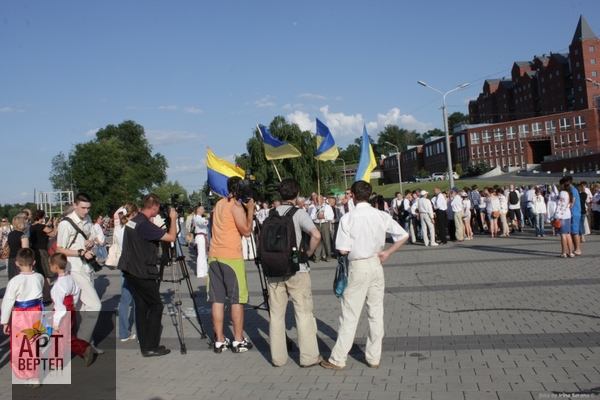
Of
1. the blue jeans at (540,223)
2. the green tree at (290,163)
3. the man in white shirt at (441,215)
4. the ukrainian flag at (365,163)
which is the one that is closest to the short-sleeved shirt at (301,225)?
the ukrainian flag at (365,163)

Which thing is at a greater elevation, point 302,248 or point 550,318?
point 302,248

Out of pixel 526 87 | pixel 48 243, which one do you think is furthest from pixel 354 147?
pixel 48 243

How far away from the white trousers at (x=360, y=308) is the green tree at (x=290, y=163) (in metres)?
47.8

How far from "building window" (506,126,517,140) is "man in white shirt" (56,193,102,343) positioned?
10734 centimetres

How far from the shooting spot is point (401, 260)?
624 inches

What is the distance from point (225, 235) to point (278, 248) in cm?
103

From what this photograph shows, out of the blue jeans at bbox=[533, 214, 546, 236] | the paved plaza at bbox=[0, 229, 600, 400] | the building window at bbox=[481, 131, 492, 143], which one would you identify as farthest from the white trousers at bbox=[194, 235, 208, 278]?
the building window at bbox=[481, 131, 492, 143]

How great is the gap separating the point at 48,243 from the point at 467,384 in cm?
821

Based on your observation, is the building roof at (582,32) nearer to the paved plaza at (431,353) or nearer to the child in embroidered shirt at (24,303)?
the paved plaza at (431,353)

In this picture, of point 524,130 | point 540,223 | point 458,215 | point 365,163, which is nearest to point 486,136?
point 524,130

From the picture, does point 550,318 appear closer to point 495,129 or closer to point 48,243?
point 48,243

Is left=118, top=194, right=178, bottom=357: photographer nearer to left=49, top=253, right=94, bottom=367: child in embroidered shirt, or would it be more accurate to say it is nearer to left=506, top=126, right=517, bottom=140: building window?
left=49, top=253, right=94, bottom=367: child in embroidered shirt

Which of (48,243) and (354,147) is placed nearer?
(48,243)

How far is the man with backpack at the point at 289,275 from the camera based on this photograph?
242 inches
